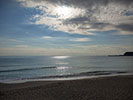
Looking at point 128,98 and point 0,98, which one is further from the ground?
point 0,98

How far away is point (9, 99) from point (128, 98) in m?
8.49

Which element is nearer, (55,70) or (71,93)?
(71,93)

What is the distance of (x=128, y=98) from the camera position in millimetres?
7203

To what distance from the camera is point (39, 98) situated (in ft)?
25.2

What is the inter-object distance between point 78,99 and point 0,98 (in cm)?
582

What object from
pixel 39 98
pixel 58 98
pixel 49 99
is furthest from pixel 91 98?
pixel 39 98

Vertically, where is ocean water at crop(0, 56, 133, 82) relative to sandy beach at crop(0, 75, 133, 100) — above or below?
below

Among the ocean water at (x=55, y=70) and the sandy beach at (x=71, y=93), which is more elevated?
the sandy beach at (x=71, y=93)

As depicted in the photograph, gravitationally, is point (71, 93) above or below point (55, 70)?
above

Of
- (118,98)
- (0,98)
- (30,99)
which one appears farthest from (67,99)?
(0,98)

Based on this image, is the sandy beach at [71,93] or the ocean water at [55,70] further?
the ocean water at [55,70]

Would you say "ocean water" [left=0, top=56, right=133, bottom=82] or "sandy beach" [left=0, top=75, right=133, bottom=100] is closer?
"sandy beach" [left=0, top=75, right=133, bottom=100]

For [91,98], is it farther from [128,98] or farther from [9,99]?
[9,99]

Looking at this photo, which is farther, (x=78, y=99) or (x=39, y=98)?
(x=39, y=98)
